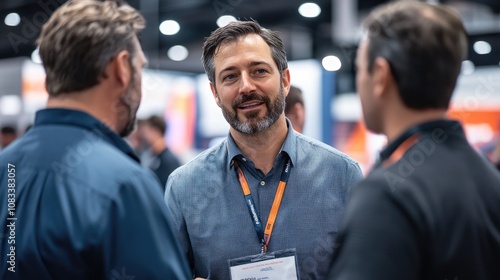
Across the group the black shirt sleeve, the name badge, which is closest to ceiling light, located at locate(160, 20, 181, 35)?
the name badge

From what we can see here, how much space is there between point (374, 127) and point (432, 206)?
0.26 m

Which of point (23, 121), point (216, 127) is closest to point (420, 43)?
point (216, 127)

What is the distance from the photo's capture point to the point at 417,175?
1.20 metres

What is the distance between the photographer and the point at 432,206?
3.82 ft

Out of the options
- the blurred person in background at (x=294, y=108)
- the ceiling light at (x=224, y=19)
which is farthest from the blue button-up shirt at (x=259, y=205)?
the ceiling light at (x=224, y=19)

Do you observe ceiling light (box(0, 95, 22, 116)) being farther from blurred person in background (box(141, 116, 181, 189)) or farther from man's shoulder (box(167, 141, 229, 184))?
man's shoulder (box(167, 141, 229, 184))

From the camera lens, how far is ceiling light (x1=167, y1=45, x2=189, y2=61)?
51.6ft

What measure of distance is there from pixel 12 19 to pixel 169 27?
10.1ft

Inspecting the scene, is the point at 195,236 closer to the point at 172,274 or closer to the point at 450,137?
the point at 172,274

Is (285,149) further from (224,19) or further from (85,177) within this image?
(224,19)

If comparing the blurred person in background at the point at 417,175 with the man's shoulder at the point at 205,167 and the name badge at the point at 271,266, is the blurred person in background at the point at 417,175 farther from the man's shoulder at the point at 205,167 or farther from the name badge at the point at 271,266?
the man's shoulder at the point at 205,167

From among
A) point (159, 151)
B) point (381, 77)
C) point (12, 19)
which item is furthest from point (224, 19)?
point (381, 77)

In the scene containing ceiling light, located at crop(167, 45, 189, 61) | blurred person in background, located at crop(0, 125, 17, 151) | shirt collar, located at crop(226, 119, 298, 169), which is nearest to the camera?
shirt collar, located at crop(226, 119, 298, 169)

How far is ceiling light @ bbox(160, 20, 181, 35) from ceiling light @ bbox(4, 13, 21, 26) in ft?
9.10
